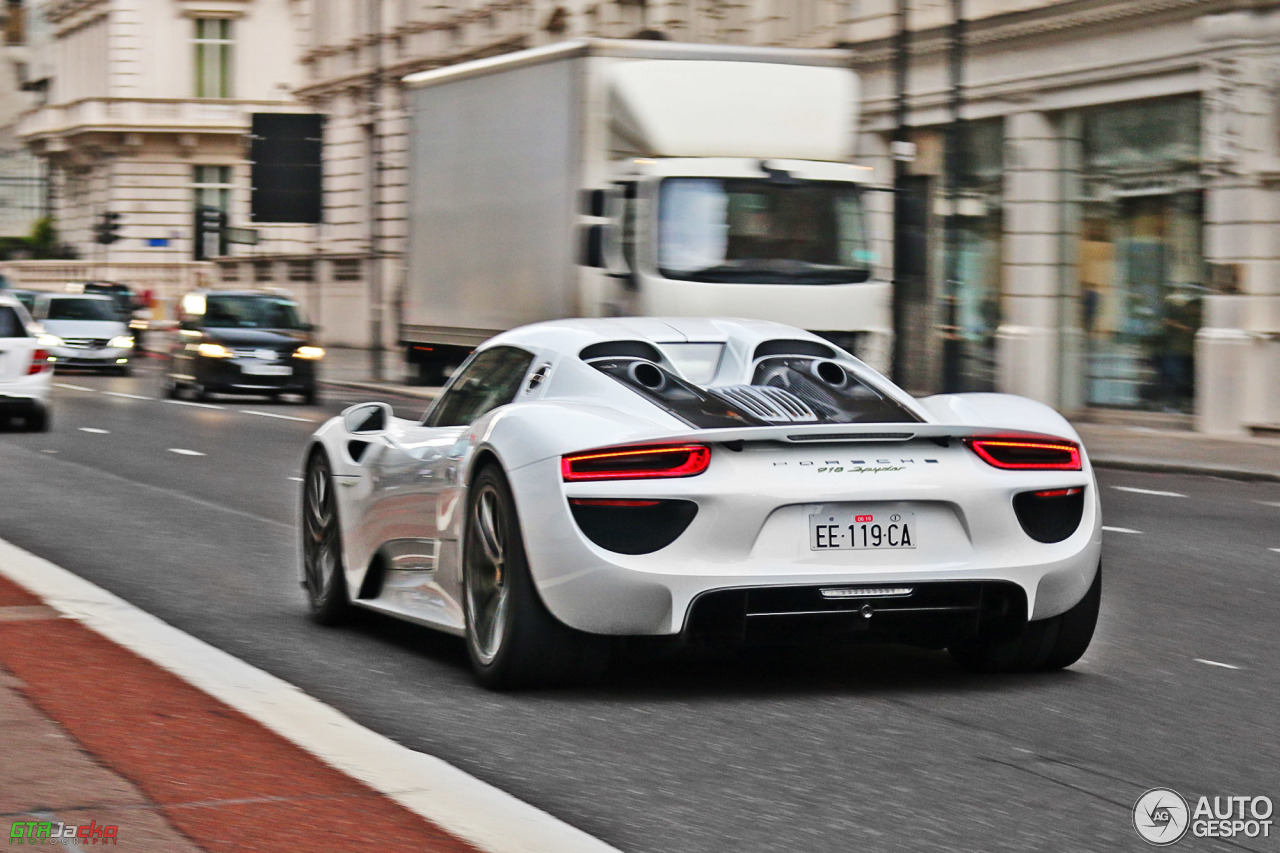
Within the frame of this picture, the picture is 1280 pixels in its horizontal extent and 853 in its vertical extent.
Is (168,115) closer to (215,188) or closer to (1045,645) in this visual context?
(215,188)

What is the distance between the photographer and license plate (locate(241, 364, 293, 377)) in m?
30.0

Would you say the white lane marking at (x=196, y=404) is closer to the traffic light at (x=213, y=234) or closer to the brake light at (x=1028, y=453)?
the brake light at (x=1028, y=453)

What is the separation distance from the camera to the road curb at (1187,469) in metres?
18.5

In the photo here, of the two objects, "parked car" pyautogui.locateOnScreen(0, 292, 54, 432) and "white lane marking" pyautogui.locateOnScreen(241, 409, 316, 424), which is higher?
"parked car" pyautogui.locateOnScreen(0, 292, 54, 432)

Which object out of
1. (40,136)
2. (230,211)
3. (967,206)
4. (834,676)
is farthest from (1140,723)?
(40,136)

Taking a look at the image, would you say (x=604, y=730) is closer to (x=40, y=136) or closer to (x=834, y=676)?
(x=834, y=676)

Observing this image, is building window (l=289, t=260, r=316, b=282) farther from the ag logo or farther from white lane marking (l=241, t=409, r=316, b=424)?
A: the ag logo

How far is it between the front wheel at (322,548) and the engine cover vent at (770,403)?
2.03 m

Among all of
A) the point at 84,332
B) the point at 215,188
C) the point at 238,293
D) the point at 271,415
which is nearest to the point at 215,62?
the point at 215,188

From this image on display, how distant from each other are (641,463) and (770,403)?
2.41ft

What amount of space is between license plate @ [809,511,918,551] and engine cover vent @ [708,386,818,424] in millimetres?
412

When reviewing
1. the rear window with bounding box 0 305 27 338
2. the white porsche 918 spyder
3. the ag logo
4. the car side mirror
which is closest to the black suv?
the rear window with bounding box 0 305 27 338

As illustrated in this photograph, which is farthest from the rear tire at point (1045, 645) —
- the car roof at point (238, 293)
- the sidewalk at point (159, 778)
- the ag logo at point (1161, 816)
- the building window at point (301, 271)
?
the building window at point (301, 271)

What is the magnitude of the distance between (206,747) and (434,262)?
21.0m
